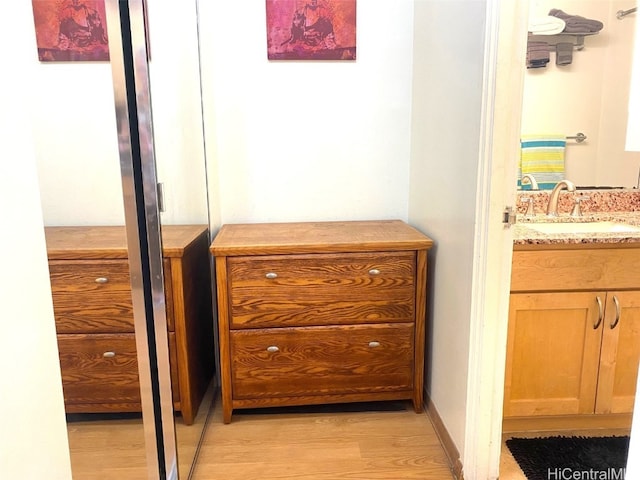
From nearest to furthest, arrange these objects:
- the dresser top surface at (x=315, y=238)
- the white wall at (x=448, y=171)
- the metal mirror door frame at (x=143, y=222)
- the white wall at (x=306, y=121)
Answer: the metal mirror door frame at (x=143, y=222), the white wall at (x=448, y=171), the dresser top surface at (x=315, y=238), the white wall at (x=306, y=121)

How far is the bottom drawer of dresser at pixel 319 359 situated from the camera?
1.86 metres

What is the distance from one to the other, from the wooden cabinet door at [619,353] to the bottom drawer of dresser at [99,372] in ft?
5.56

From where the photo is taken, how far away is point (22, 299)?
616 millimetres

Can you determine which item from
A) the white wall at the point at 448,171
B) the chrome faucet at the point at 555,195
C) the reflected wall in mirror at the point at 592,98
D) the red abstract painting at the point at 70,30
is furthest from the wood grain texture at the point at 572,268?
the red abstract painting at the point at 70,30

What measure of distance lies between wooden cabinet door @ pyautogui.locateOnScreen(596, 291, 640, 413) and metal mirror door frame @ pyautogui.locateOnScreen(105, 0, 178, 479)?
162 cm

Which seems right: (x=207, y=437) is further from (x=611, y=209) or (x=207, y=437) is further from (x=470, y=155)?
(x=611, y=209)

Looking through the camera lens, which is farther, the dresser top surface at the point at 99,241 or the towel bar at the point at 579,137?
the towel bar at the point at 579,137

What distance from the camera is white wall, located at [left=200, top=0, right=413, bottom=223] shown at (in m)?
2.09

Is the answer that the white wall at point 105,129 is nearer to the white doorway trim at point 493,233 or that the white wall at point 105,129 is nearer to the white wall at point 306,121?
the white wall at point 306,121

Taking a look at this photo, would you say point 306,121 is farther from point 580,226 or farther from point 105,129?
point 580,226

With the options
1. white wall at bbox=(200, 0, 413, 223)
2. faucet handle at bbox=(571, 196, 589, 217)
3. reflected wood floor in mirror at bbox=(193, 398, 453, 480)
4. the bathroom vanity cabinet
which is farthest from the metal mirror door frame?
faucet handle at bbox=(571, 196, 589, 217)

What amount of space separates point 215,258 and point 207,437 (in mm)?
747

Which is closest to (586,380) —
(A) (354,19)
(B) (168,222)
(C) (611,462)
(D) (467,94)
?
(C) (611,462)

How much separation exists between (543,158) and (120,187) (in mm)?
1921
